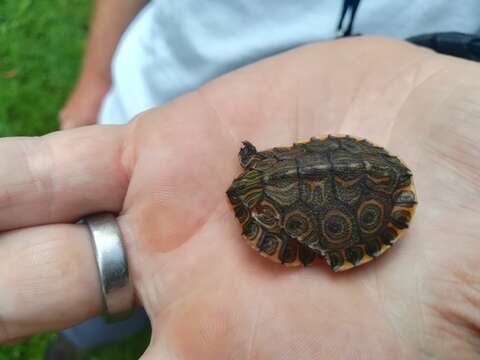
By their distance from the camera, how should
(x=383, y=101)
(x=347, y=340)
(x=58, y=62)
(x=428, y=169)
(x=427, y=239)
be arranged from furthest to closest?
(x=58, y=62) < (x=383, y=101) < (x=428, y=169) < (x=427, y=239) < (x=347, y=340)

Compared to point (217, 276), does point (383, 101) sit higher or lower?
higher

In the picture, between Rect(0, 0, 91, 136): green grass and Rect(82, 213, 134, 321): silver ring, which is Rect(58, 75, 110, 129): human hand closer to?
Rect(0, 0, 91, 136): green grass

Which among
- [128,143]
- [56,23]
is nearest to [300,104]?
[128,143]

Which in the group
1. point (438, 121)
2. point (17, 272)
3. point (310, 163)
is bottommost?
point (17, 272)

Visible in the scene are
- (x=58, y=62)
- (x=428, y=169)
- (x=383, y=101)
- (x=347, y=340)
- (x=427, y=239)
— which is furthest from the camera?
(x=58, y=62)

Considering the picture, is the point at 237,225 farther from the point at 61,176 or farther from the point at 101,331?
the point at 101,331

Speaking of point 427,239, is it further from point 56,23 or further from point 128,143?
point 56,23
